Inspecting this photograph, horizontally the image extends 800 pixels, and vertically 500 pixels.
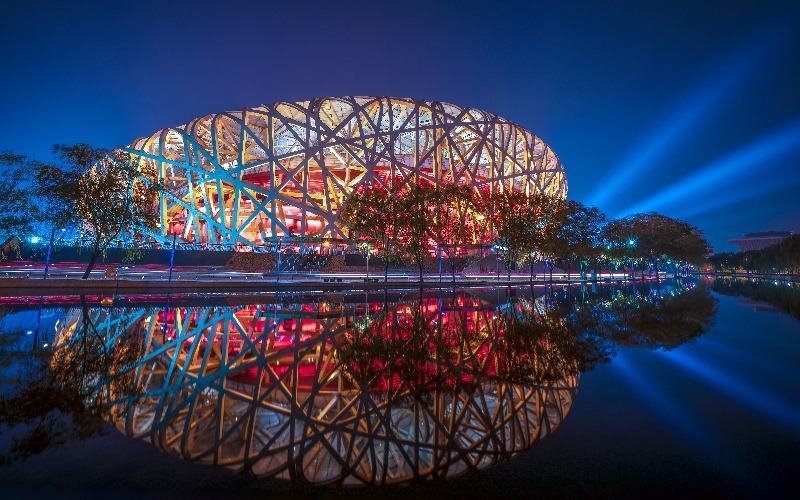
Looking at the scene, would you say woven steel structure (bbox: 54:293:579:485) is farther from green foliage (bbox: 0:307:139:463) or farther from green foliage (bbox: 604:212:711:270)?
green foliage (bbox: 604:212:711:270)

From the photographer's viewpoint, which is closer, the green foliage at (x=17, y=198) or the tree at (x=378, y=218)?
the green foliage at (x=17, y=198)

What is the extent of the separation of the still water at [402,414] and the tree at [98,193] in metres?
15.9

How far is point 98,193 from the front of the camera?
20.4 m

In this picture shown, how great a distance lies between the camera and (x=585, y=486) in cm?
231

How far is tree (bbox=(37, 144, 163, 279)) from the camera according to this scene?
791 inches

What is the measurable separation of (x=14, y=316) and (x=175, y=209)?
169 feet

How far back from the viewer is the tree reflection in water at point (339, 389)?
2.84 meters

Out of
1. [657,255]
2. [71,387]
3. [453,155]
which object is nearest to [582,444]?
[71,387]

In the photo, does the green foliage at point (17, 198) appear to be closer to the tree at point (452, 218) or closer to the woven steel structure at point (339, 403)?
the woven steel structure at point (339, 403)

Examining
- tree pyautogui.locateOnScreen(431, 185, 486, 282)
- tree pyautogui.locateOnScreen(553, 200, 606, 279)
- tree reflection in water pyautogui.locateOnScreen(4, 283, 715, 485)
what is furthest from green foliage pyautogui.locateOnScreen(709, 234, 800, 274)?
tree reflection in water pyautogui.locateOnScreen(4, 283, 715, 485)

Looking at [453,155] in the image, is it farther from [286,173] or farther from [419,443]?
[419,443]

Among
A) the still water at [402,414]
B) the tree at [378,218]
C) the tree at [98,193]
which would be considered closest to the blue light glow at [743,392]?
the still water at [402,414]

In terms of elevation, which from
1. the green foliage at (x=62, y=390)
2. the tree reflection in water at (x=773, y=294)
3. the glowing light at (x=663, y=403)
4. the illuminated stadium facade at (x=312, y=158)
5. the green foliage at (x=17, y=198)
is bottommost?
the green foliage at (x=62, y=390)

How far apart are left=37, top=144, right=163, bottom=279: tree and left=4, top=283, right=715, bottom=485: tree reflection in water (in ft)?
45.0
